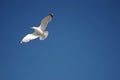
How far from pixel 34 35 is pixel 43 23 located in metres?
0.23

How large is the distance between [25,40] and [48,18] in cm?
47

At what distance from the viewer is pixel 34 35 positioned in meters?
9.41

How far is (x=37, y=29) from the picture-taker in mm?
9344

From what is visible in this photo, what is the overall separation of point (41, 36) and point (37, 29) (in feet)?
0.39

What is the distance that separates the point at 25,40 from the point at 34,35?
0.15 m

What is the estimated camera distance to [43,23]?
9.33m

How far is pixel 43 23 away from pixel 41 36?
185 mm

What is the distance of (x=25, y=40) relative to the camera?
30.8 ft

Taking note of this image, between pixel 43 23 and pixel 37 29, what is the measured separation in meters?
0.12

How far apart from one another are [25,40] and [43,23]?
35cm

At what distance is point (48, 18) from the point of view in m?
9.26

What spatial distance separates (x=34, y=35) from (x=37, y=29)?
0.12 metres
